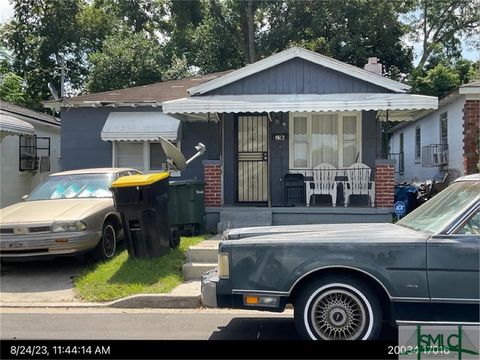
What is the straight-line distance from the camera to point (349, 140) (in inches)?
494

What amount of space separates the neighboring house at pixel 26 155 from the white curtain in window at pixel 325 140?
Answer: 26.5 feet

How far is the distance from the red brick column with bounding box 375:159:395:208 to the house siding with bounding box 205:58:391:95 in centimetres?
192

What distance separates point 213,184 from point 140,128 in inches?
139

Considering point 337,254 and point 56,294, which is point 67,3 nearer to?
point 56,294

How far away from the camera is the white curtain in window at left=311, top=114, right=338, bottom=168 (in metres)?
12.6

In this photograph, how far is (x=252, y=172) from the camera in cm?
1279

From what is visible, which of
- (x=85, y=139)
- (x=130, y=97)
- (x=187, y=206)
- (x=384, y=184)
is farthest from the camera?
(x=130, y=97)

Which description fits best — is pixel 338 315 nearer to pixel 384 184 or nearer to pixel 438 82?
pixel 384 184

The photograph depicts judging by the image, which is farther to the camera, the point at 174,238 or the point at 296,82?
the point at 296,82

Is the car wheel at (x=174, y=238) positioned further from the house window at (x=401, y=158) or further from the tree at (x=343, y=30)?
the tree at (x=343, y=30)

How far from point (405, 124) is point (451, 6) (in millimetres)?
11131

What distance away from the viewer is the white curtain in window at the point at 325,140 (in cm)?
1257

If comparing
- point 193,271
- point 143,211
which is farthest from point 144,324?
point 143,211

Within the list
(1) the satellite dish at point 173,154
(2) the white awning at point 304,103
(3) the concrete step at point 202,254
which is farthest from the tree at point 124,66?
(3) the concrete step at point 202,254
